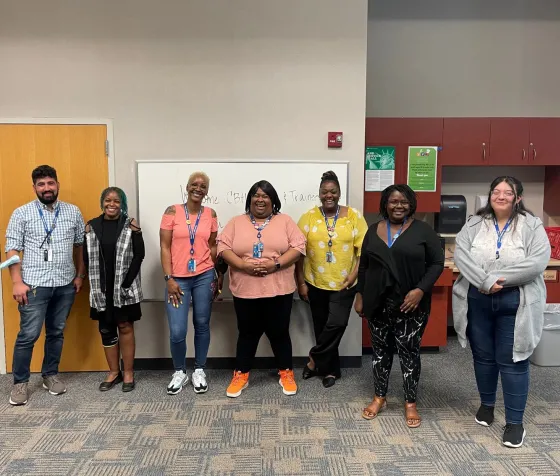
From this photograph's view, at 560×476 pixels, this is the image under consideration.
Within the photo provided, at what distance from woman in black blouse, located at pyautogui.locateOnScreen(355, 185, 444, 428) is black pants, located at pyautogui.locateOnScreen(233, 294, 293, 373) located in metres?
0.57

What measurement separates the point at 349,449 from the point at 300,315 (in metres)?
1.21

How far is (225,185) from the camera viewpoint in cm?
317

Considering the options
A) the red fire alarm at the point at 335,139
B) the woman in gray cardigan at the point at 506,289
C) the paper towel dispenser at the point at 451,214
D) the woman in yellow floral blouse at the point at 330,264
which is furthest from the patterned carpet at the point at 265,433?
the red fire alarm at the point at 335,139

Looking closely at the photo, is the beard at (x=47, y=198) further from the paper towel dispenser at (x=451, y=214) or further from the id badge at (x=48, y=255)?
the paper towel dispenser at (x=451, y=214)

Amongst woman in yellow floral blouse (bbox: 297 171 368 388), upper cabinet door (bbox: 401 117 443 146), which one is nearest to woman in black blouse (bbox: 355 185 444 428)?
woman in yellow floral blouse (bbox: 297 171 368 388)

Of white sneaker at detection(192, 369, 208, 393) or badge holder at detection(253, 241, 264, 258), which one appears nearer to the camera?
badge holder at detection(253, 241, 264, 258)

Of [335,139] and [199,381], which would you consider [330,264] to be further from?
[199,381]

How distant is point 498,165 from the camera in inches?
150

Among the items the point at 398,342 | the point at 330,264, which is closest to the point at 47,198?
the point at 330,264

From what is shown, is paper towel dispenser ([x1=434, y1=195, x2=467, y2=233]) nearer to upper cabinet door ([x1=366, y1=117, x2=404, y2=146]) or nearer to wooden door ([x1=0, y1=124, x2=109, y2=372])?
upper cabinet door ([x1=366, y1=117, x2=404, y2=146])

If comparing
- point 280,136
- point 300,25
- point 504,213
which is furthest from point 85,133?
point 504,213

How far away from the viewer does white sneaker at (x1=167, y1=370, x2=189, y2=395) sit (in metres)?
2.89

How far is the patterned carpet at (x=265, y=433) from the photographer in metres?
2.11

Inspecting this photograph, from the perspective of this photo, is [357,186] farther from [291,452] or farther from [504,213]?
[291,452]
